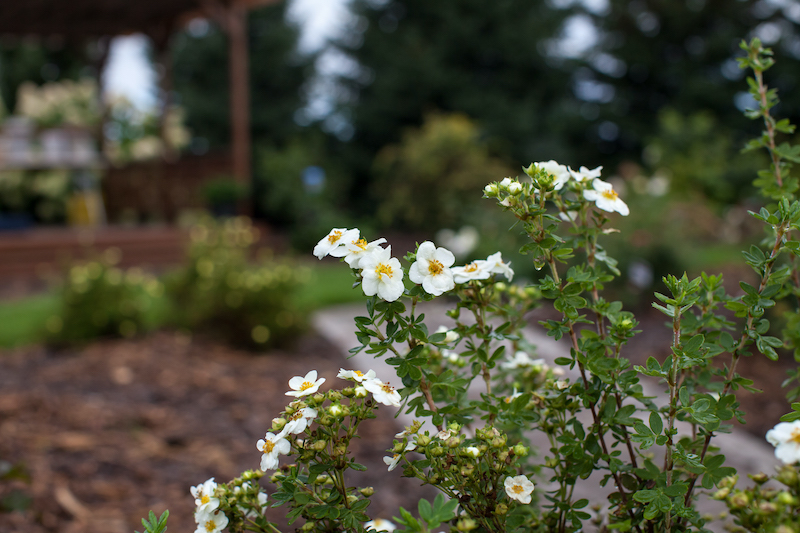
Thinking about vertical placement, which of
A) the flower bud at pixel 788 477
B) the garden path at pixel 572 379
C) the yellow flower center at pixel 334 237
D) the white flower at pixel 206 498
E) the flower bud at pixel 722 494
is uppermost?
the yellow flower center at pixel 334 237

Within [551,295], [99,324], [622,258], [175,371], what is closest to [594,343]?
[551,295]

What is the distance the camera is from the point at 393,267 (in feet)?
2.66

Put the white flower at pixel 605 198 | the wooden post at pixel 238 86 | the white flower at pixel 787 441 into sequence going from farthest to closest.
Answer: the wooden post at pixel 238 86, the white flower at pixel 605 198, the white flower at pixel 787 441

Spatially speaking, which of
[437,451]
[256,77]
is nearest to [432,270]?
[437,451]

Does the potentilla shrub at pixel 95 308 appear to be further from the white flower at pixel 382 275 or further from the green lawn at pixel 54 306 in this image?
the white flower at pixel 382 275

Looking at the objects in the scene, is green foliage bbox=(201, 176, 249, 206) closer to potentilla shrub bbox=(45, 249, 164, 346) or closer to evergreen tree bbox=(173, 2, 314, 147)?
potentilla shrub bbox=(45, 249, 164, 346)

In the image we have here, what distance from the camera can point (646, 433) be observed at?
0.82 metres

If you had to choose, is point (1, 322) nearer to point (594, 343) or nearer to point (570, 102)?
point (594, 343)

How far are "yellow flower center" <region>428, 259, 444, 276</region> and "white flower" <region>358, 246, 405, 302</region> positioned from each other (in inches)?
1.6

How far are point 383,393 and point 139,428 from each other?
85.5 inches

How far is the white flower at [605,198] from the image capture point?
92 centimetres

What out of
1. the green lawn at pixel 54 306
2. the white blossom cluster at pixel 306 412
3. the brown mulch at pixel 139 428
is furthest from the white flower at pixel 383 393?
the green lawn at pixel 54 306

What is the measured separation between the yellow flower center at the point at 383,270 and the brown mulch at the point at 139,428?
120 centimetres

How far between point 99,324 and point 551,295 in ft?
12.2
